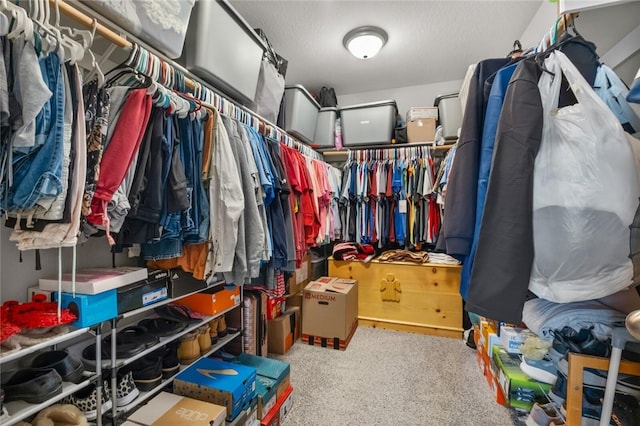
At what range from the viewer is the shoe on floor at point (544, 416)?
3.76 feet

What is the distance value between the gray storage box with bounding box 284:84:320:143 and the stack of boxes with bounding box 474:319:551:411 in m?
2.07

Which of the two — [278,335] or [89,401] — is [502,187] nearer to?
[89,401]

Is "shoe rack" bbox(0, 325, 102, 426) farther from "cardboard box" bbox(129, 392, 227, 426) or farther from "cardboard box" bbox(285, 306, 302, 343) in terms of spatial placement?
"cardboard box" bbox(285, 306, 302, 343)

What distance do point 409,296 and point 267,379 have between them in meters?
1.54

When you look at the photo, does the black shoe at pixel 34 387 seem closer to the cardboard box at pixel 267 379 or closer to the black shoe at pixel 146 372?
the black shoe at pixel 146 372

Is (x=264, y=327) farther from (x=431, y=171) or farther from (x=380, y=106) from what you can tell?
(x=380, y=106)

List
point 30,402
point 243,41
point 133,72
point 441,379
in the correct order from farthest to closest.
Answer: point 441,379 → point 243,41 → point 133,72 → point 30,402

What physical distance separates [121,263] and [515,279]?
1.64 m

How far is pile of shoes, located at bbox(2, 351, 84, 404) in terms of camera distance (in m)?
0.80

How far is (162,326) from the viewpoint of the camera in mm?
1320

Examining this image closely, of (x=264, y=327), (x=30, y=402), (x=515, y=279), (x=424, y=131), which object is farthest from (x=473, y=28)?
(x=30, y=402)

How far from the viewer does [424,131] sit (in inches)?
104

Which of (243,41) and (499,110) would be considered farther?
(243,41)

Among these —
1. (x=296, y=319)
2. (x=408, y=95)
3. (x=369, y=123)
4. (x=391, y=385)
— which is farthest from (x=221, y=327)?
(x=408, y=95)
